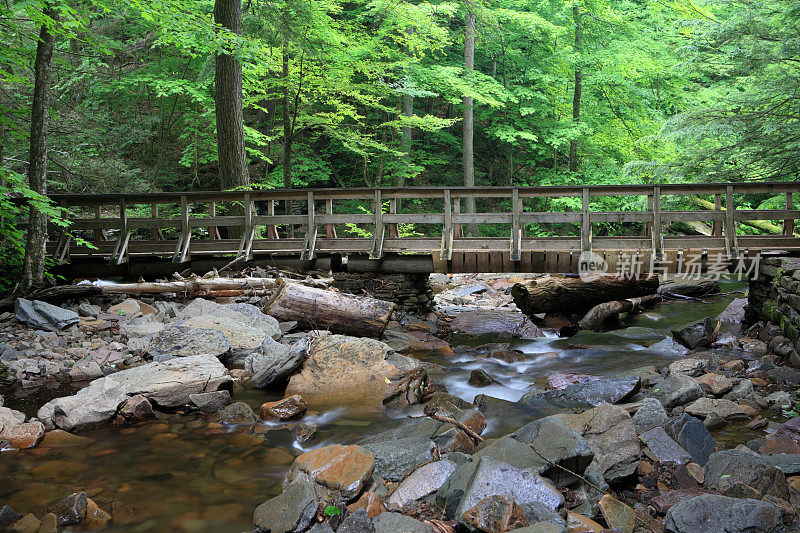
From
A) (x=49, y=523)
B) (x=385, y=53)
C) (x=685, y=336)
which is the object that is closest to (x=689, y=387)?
(x=685, y=336)

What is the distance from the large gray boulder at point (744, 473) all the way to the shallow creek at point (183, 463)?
98cm

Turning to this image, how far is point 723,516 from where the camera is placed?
10.2ft

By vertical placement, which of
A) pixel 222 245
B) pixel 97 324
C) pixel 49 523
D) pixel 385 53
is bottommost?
pixel 49 523

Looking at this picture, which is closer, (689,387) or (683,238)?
(689,387)

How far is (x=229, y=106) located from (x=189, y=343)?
5.92m

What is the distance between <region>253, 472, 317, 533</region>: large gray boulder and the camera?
131 inches

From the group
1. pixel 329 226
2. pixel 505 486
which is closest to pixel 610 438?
pixel 505 486

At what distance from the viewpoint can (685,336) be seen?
8.73 meters

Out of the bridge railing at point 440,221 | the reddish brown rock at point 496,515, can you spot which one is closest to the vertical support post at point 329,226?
the bridge railing at point 440,221

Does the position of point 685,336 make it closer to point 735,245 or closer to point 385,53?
point 735,245

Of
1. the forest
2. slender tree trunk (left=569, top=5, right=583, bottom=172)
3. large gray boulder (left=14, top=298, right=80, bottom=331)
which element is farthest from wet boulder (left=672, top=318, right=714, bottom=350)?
slender tree trunk (left=569, top=5, right=583, bottom=172)

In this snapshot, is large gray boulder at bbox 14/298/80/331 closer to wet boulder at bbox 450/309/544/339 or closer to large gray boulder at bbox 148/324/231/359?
large gray boulder at bbox 148/324/231/359

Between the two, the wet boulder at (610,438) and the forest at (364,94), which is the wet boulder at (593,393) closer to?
the wet boulder at (610,438)

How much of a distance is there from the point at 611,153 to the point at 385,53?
9.65 m
